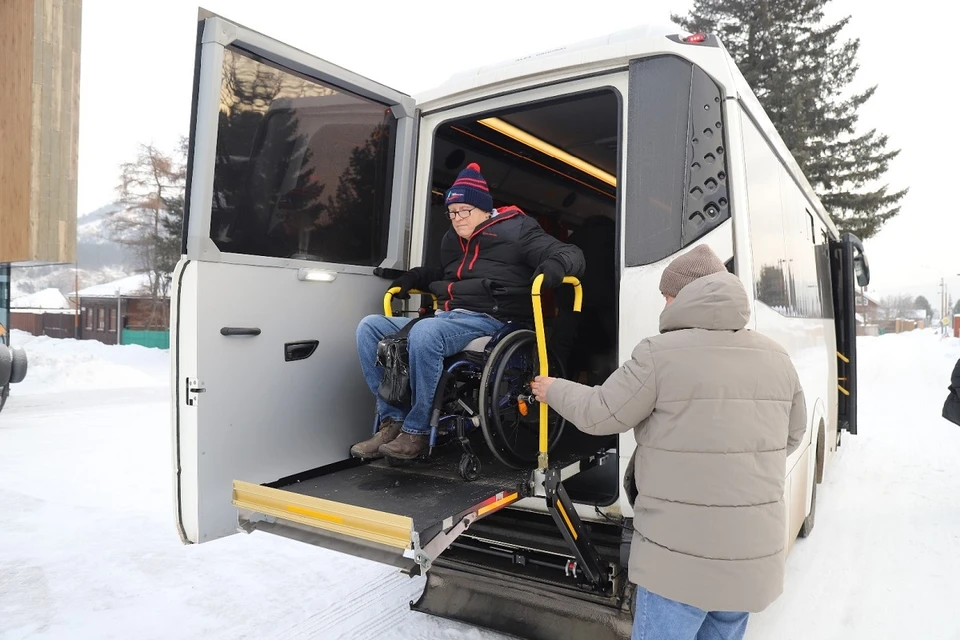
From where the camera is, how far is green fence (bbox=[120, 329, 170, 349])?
2640cm

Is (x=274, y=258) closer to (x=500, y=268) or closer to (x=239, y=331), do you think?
(x=239, y=331)

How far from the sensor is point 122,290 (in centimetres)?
3325

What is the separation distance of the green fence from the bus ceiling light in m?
25.4

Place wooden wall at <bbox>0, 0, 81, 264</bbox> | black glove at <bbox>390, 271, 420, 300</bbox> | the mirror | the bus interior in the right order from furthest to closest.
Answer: wooden wall at <bbox>0, 0, 81, 264</bbox> < the mirror < the bus interior < black glove at <bbox>390, 271, 420, 300</bbox>

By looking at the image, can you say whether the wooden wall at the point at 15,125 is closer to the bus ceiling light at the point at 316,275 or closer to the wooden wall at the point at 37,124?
the wooden wall at the point at 37,124

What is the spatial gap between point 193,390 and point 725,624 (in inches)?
79.1

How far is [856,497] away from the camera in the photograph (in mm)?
5539

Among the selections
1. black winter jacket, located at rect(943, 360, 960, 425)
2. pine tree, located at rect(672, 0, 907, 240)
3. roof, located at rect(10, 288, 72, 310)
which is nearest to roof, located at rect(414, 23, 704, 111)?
black winter jacket, located at rect(943, 360, 960, 425)

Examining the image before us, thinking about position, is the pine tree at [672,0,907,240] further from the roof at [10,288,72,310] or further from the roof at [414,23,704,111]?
the roof at [10,288,72,310]

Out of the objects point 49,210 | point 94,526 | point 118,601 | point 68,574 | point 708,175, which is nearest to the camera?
point 708,175

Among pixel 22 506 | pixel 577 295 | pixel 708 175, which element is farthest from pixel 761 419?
pixel 22 506

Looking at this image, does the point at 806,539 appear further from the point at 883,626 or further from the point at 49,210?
the point at 49,210

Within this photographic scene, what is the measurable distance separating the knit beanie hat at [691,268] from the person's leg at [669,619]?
3.11 ft

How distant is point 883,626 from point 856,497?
8.59 feet
